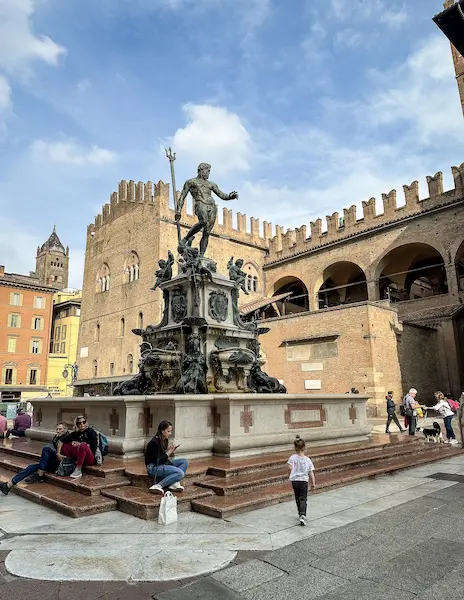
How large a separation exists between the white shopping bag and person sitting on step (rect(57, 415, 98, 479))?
1.94 meters

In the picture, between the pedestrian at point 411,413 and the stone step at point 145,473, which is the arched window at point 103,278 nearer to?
the pedestrian at point 411,413

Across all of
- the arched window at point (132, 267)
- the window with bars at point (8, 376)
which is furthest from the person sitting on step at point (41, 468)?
the window with bars at point (8, 376)

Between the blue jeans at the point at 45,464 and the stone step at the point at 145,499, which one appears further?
the blue jeans at the point at 45,464

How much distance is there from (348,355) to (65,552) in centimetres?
1946

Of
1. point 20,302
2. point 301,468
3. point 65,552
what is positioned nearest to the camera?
point 65,552

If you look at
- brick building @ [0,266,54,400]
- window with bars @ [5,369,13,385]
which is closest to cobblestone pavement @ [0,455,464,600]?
window with bars @ [5,369,13,385]

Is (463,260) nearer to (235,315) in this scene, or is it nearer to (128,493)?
(235,315)

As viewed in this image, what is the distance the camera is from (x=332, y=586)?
292 cm

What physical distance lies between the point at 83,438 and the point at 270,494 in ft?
8.67

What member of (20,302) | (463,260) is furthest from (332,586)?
(20,302)

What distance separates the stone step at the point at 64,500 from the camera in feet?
15.0

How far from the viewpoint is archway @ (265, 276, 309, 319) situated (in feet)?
124

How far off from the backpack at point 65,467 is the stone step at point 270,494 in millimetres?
1923

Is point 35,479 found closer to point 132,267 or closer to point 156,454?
point 156,454
